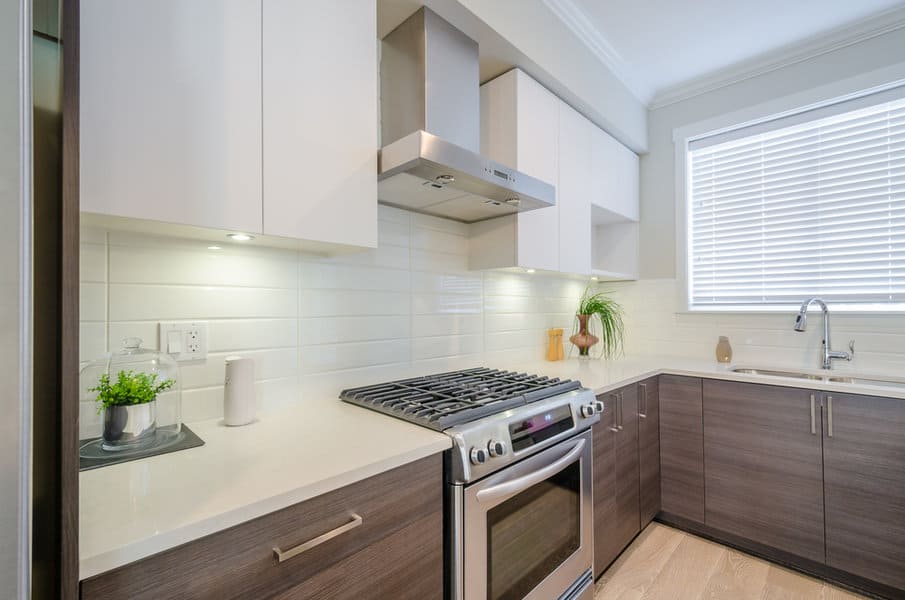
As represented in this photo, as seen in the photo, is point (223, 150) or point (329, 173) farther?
point (329, 173)

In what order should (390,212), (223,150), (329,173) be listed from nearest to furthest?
(223,150) < (329,173) < (390,212)

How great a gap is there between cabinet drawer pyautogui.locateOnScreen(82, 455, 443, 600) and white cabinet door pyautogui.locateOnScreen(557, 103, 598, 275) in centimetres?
150

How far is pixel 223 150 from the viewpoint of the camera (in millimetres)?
955

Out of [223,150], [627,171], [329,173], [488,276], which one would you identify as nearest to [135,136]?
[223,150]

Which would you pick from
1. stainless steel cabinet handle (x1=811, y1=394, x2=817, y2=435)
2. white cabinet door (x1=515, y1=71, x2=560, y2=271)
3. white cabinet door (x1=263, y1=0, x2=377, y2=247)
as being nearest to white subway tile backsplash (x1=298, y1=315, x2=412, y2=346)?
white cabinet door (x1=263, y1=0, x2=377, y2=247)

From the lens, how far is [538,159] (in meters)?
1.92

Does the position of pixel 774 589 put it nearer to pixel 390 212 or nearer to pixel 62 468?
pixel 390 212

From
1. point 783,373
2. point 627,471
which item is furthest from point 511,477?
point 783,373

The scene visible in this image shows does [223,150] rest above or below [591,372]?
above

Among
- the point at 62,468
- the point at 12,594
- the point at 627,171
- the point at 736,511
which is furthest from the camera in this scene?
the point at 627,171

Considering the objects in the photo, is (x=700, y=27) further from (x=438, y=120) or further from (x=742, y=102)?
(x=438, y=120)

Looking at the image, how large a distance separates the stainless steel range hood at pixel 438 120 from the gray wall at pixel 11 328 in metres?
0.91

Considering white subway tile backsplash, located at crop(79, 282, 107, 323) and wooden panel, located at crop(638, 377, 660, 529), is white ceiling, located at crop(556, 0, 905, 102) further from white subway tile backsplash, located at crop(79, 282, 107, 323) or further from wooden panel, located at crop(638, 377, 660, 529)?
white subway tile backsplash, located at crop(79, 282, 107, 323)

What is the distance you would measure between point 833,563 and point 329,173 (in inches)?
102
